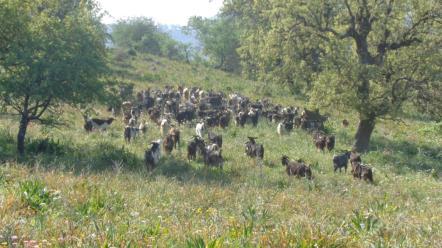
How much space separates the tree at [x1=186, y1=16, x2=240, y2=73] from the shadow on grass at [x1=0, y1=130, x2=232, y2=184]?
44.1 m

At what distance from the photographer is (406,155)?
24.1 meters

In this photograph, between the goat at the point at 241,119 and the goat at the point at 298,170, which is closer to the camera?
the goat at the point at 298,170

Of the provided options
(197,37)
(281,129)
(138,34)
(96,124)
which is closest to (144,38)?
(138,34)

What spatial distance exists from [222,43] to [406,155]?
41.5 meters

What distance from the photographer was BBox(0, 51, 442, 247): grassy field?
20.4 feet

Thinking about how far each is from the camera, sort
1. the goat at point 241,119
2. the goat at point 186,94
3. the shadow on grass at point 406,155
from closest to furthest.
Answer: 1. the shadow on grass at point 406,155
2. the goat at point 241,119
3. the goat at point 186,94

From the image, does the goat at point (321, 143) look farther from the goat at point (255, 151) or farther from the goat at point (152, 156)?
the goat at point (152, 156)

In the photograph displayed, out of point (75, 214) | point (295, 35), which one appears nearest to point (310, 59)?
point (295, 35)

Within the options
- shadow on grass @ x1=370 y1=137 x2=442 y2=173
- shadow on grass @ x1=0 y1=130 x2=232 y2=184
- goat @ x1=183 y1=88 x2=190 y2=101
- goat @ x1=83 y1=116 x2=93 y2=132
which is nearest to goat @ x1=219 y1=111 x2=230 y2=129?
goat @ x1=83 y1=116 x2=93 y2=132

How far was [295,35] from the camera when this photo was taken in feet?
78.9

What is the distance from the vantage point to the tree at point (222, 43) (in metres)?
63.1

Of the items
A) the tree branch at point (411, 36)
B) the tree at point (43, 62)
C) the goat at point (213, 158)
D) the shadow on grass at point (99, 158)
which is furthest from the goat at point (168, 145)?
the tree branch at point (411, 36)

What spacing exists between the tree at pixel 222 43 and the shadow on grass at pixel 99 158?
4409cm

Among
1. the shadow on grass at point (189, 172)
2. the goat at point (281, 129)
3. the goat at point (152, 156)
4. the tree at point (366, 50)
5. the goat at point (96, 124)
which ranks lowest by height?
the shadow on grass at point (189, 172)
